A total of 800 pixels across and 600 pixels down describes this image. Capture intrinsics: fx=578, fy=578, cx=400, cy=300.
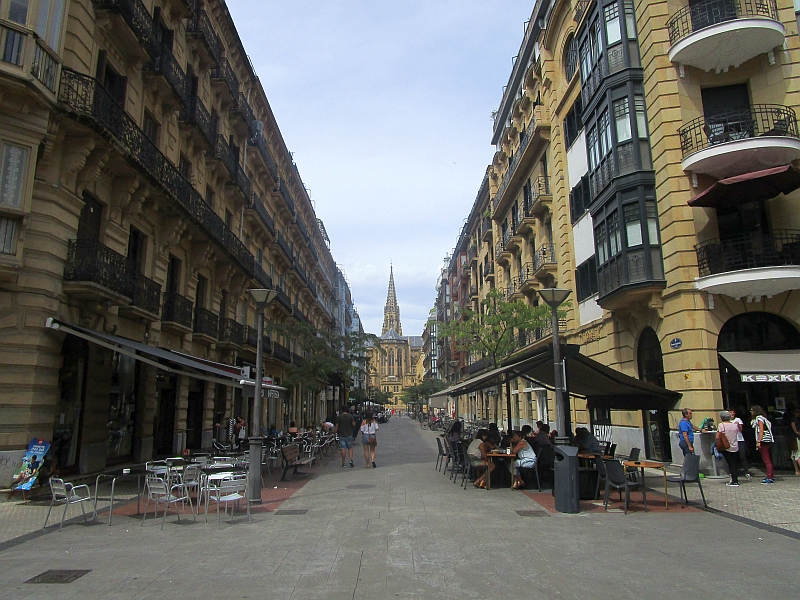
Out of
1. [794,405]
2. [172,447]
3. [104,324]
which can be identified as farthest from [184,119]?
[794,405]

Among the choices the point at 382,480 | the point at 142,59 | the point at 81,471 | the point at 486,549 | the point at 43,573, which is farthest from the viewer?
the point at 142,59

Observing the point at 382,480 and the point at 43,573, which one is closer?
the point at 43,573

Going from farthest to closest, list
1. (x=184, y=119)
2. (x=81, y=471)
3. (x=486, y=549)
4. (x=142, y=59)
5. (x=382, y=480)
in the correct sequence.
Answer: (x=184, y=119), (x=142, y=59), (x=382, y=480), (x=81, y=471), (x=486, y=549)

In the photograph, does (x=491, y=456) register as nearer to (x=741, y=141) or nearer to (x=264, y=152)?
(x=741, y=141)

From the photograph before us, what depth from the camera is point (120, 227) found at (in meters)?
15.6

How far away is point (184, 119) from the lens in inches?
794

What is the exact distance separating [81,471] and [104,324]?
3547mm

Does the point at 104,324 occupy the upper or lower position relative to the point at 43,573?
upper

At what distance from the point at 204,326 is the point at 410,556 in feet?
53.2

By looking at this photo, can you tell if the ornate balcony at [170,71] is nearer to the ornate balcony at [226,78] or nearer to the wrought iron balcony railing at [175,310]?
the ornate balcony at [226,78]

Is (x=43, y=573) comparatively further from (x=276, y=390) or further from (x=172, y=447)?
(x=172, y=447)

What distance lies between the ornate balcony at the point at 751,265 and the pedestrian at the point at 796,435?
10.6 feet

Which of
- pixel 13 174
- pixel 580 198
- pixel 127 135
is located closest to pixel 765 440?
pixel 580 198

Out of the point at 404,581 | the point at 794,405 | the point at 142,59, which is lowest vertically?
the point at 404,581
